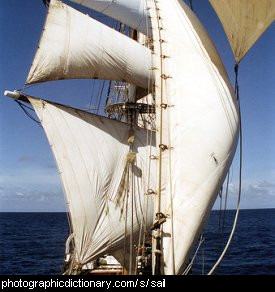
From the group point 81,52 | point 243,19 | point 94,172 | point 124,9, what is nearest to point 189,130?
point 243,19

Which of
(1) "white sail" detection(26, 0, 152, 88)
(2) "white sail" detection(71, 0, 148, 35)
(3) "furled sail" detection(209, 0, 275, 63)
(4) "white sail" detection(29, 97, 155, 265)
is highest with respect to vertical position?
(2) "white sail" detection(71, 0, 148, 35)

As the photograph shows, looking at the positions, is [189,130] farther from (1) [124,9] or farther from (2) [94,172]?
(1) [124,9]

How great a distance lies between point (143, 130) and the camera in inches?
666

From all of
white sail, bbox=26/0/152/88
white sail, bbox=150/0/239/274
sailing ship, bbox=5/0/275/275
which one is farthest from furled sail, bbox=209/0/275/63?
A: white sail, bbox=26/0/152/88

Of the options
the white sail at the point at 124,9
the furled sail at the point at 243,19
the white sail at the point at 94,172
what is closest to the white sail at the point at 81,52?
the white sail at the point at 94,172

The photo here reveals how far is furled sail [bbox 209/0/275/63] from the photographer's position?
10.3 m

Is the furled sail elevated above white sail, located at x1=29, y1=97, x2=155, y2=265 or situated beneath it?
elevated above

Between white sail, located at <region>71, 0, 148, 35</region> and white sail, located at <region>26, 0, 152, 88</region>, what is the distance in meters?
1.88

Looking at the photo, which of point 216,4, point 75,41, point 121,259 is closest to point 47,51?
point 75,41

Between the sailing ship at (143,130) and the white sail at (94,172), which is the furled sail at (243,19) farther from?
the white sail at (94,172)

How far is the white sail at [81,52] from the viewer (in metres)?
15.1

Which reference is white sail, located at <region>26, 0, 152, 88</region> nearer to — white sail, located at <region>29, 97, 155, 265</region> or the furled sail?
white sail, located at <region>29, 97, 155, 265</region>
